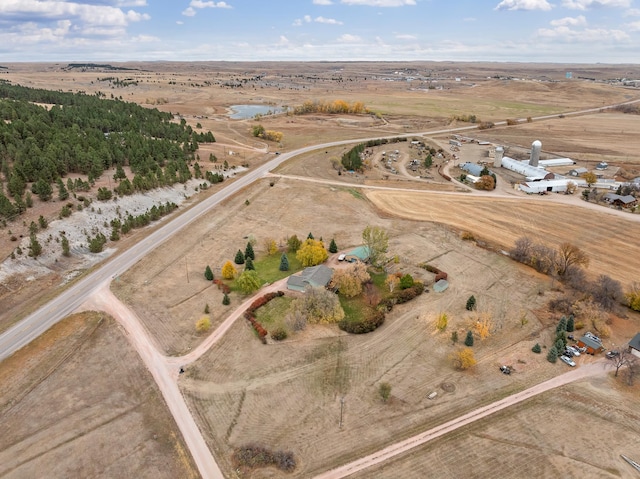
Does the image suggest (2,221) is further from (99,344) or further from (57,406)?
(57,406)

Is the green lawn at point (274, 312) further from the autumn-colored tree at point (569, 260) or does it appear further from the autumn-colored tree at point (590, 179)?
the autumn-colored tree at point (590, 179)

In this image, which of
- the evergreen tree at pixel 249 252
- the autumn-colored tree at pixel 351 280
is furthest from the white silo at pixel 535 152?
the evergreen tree at pixel 249 252

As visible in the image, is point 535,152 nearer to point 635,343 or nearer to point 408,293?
point 635,343

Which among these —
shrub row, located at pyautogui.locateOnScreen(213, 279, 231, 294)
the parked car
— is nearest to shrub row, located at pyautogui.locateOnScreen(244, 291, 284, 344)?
shrub row, located at pyautogui.locateOnScreen(213, 279, 231, 294)

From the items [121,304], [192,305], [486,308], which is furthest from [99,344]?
[486,308]

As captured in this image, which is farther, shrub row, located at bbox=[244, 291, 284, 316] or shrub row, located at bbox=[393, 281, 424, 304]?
shrub row, located at bbox=[393, 281, 424, 304]

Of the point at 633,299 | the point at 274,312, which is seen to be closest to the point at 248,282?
the point at 274,312

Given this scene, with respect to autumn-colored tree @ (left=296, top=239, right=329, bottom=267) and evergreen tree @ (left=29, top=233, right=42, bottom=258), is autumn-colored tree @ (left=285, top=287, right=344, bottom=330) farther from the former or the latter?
evergreen tree @ (left=29, top=233, right=42, bottom=258)
